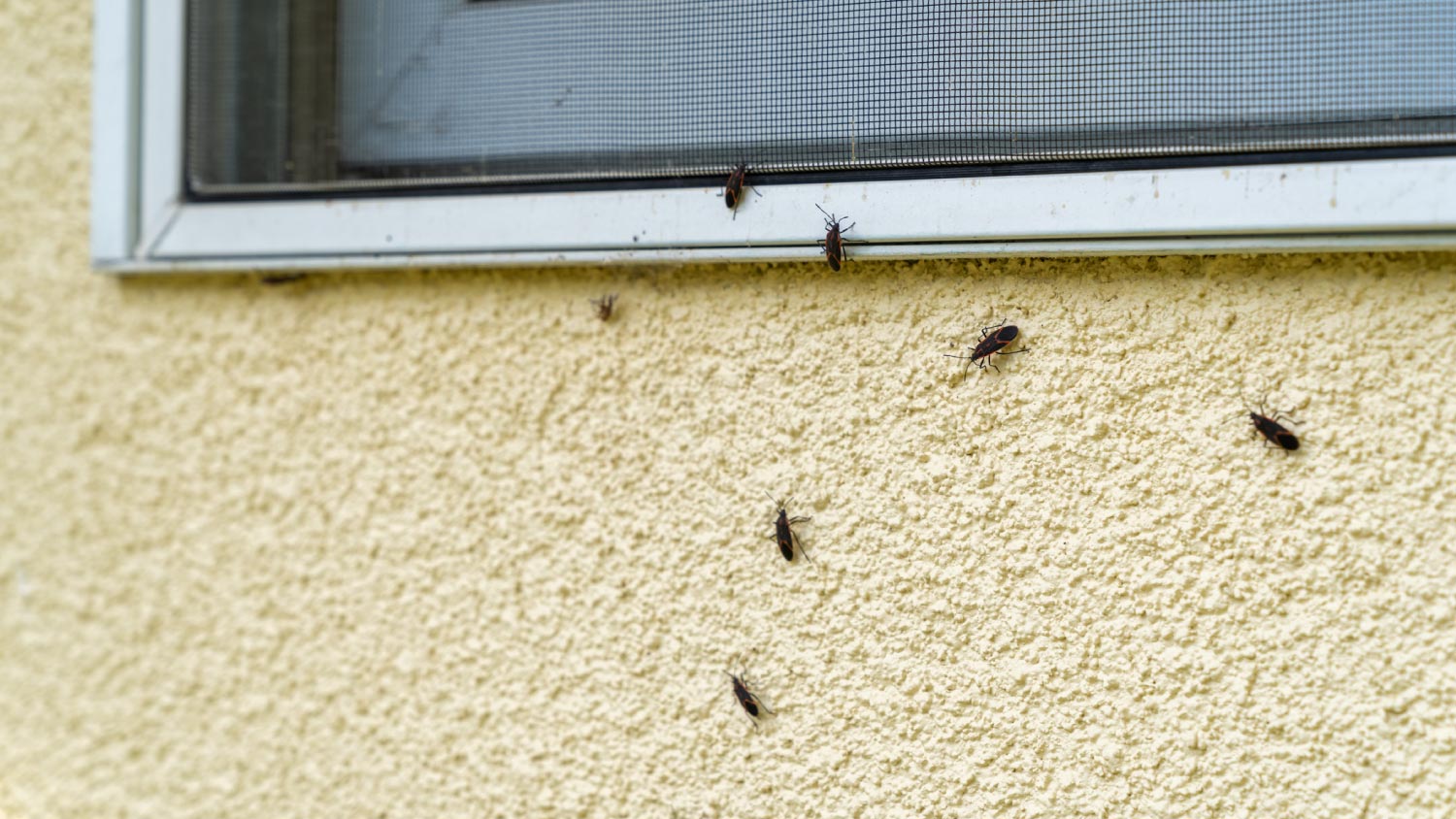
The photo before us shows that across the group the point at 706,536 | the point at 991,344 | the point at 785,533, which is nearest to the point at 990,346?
the point at 991,344

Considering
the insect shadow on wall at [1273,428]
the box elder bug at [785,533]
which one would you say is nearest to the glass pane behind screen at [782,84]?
the insect shadow on wall at [1273,428]

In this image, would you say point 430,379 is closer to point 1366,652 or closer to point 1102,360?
point 1102,360

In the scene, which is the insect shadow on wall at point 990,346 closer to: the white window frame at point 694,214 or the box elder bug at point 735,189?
the white window frame at point 694,214

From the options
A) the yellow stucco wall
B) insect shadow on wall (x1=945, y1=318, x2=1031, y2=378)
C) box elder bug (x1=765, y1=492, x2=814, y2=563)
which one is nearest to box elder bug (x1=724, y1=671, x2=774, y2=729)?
the yellow stucco wall

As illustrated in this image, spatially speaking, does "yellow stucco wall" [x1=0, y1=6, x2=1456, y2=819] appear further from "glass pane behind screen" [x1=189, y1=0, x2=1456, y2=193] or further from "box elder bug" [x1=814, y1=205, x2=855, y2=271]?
"glass pane behind screen" [x1=189, y1=0, x2=1456, y2=193]

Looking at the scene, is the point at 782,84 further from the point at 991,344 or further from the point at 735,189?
the point at 991,344
